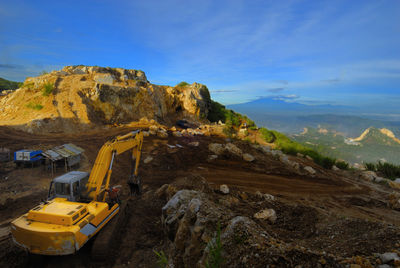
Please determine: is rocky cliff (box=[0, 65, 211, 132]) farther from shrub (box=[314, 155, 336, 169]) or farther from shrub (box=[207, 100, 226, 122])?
shrub (box=[314, 155, 336, 169])

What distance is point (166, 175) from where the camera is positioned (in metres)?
13.9

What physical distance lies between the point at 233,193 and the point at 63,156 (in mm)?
11526

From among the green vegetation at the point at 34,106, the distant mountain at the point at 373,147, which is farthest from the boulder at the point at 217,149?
the distant mountain at the point at 373,147

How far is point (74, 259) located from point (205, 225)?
5.31m

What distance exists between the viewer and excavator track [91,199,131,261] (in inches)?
241

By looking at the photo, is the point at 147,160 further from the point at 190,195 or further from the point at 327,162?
the point at 327,162

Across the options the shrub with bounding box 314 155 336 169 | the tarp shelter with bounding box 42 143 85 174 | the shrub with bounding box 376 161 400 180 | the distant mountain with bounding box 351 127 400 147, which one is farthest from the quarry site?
the distant mountain with bounding box 351 127 400 147

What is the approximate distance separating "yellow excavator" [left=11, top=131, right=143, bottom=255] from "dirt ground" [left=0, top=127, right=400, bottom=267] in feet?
3.27

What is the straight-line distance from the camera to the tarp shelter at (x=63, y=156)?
1281 centimetres

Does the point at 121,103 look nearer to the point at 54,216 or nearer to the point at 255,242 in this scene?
the point at 54,216

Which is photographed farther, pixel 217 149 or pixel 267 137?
pixel 267 137

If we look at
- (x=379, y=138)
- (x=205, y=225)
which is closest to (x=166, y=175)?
(x=205, y=225)

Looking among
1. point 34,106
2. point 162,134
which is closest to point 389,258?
point 162,134

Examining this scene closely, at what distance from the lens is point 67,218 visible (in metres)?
5.54
